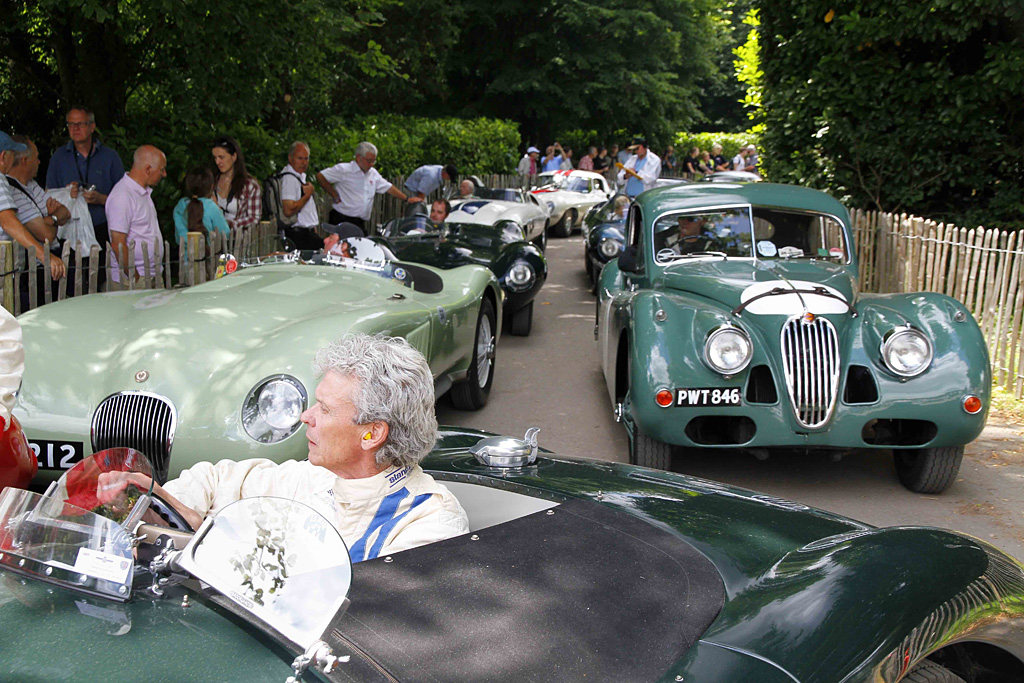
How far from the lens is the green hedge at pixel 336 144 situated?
35.1 ft

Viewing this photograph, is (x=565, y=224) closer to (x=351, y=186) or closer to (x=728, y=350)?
(x=351, y=186)

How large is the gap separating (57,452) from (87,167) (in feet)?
14.9

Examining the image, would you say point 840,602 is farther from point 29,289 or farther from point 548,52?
point 548,52

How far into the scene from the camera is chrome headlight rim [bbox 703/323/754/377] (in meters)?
5.48

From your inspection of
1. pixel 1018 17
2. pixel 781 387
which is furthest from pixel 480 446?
pixel 1018 17

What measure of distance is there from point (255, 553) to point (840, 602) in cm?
129

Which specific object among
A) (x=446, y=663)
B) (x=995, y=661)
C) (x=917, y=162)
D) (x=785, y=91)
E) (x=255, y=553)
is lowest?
(x=995, y=661)

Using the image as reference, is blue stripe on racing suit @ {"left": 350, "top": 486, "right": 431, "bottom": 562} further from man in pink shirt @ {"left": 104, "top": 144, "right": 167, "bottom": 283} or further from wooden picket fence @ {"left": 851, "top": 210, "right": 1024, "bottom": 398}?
wooden picket fence @ {"left": 851, "top": 210, "right": 1024, "bottom": 398}

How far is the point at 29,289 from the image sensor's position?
21.7 feet

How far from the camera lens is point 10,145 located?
7.04 m

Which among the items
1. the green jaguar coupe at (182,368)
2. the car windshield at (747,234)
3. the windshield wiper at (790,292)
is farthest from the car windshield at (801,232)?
the green jaguar coupe at (182,368)

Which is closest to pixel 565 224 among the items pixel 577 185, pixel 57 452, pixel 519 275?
pixel 577 185

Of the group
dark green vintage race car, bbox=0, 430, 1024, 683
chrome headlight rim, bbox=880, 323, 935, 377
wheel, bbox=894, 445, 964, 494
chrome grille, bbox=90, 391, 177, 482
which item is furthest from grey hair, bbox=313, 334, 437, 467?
wheel, bbox=894, 445, 964, 494

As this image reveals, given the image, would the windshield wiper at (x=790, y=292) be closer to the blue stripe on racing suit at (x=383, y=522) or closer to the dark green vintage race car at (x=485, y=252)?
the blue stripe on racing suit at (x=383, y=522)
